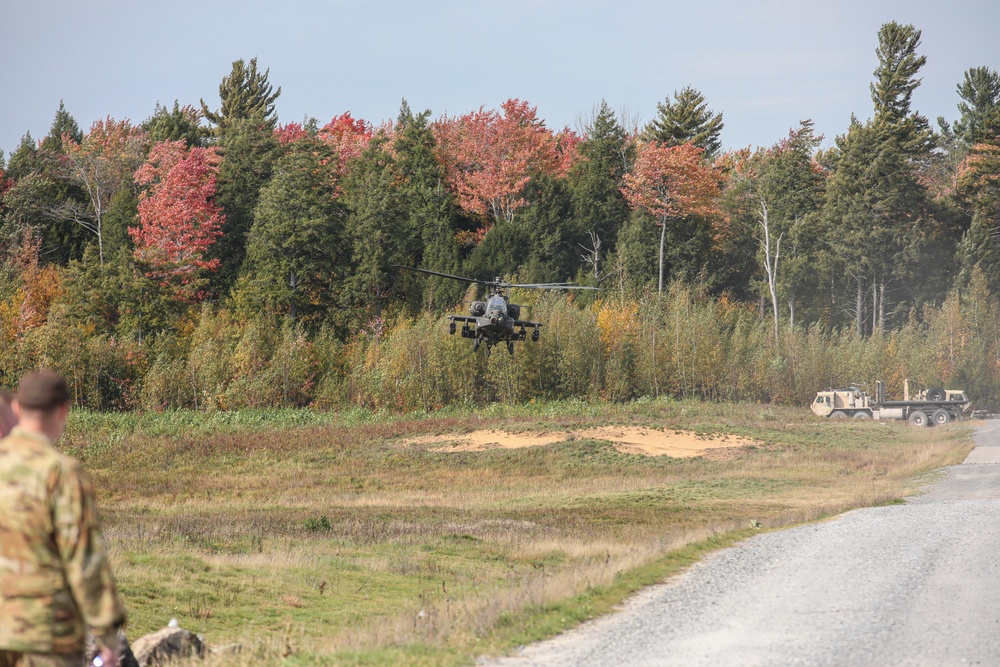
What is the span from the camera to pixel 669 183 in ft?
247

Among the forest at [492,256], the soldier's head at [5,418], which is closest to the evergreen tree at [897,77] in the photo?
the forest at [492,256]

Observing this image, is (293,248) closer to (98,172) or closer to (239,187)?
(239,187)

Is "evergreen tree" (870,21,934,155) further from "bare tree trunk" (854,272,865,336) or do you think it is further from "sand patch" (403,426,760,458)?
"sand patch" (403,426,760,458)

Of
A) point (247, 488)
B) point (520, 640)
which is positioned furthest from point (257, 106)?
point (520, 640)

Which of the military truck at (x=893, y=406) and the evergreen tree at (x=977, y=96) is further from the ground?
the evergreen tree at (x=977, y=96)

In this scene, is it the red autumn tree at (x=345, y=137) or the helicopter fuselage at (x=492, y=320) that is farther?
the red autumn tree at (x=345, y=137)

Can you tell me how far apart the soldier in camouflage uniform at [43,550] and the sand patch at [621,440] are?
39.4m

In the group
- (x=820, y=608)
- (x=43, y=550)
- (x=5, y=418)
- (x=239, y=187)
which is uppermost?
(x=239, y=187)

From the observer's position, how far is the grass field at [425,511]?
13.2 metres

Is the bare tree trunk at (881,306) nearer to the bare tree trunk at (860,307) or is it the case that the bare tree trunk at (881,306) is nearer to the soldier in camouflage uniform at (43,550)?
the bare tree trunk at (860,307)

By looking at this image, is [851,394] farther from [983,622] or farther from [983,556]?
[983,622]

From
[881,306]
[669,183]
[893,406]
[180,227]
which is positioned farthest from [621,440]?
[881,306]

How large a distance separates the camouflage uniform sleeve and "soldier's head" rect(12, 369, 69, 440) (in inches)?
10.5

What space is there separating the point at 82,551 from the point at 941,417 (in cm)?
6082
